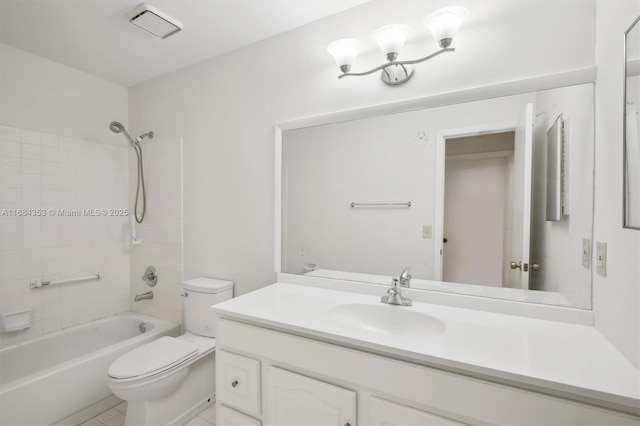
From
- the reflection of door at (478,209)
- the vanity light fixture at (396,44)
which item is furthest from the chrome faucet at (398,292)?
the vanity light fixture at (396,44)

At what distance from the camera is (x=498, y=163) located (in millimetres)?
1267

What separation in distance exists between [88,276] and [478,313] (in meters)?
2.74

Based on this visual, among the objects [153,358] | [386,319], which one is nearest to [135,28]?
[153,358]

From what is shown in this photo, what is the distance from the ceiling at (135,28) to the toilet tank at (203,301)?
163cm

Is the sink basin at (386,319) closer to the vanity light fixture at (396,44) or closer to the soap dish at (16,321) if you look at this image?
the vanity light fixture at (396,44)

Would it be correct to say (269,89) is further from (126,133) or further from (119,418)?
(119,418)

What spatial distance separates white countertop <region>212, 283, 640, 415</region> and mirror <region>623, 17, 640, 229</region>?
1.32ft

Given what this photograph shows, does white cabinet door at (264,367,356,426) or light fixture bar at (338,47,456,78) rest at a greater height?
light fixture bar at (338,47,456,78)

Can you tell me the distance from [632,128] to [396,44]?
91 cm

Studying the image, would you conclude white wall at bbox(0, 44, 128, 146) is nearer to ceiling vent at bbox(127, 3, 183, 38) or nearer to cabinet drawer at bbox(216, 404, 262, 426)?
ceiling vent at bbox(127, 3, 183, 38)

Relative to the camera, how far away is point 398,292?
133cm

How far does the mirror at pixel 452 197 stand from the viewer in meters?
1.13

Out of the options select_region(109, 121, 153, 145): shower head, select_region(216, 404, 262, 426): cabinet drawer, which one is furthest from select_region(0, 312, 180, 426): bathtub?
select_region(109, 121, 153, 145): shower head

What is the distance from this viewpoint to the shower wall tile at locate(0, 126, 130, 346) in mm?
1909
